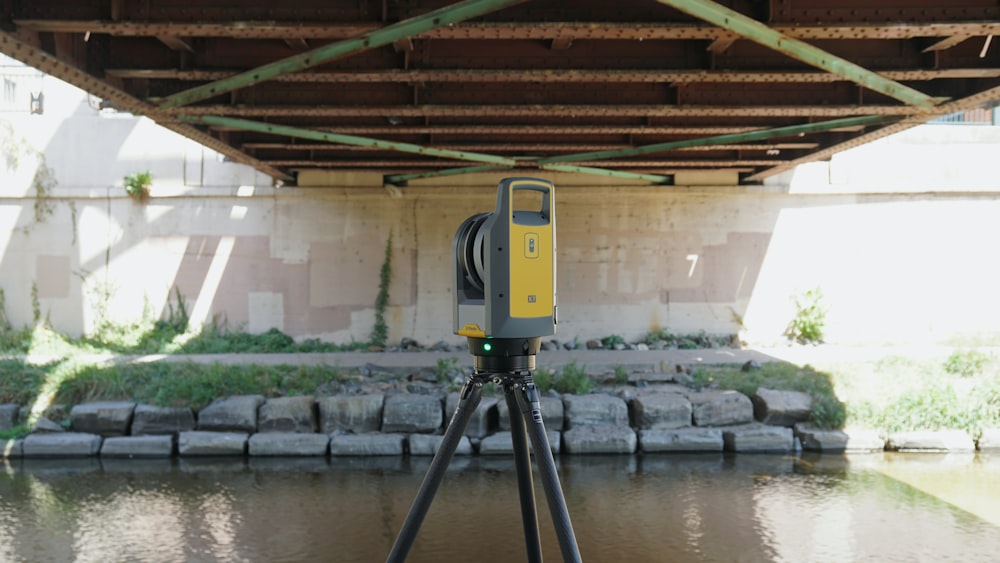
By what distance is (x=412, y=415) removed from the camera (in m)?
9.43

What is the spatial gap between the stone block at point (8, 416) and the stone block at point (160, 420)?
1.47 metres

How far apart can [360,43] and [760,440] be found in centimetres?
618

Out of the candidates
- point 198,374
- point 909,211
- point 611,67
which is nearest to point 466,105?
point 611,67

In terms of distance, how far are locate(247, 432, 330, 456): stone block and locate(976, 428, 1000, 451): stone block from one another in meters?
7.46

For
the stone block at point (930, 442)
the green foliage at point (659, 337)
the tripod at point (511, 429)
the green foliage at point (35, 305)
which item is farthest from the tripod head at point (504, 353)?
the green foliage at point (35, 305)

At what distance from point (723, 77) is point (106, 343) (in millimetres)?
11320

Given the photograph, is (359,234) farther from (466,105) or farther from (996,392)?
(996,392)

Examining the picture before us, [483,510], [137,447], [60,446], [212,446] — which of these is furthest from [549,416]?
[60,446]

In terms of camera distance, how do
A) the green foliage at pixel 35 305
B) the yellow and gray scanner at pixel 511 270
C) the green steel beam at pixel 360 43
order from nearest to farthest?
the yellow and gray scanner at pixel 511 270 → the green steel beam at pixel 360 43 → the green foliage at pixel 35 305

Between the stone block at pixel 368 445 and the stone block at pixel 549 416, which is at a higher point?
the stone block at pixel 549 416

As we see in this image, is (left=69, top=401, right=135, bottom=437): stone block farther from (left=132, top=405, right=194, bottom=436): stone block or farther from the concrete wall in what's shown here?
the concrete wall

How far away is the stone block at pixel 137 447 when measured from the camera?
916 cm

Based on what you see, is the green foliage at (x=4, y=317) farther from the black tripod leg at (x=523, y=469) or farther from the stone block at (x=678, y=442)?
the black tripod leg at (x=523, y=469)

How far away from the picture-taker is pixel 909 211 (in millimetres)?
14961
